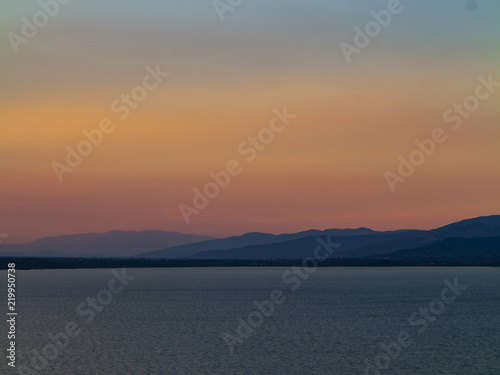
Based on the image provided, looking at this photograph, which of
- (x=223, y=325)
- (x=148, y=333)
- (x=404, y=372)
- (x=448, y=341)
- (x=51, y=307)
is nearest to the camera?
(x=404, y=372)

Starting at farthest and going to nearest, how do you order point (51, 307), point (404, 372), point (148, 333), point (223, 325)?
point (51, 307) → point (223, 325) → point (148, 333) → point (404, 372)

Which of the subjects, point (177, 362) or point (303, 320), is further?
point (303, 320)

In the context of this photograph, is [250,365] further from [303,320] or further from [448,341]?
[303,320]

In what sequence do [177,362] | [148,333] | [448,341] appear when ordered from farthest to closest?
1. [148,333]
2. [448,341]
3. [177,362]

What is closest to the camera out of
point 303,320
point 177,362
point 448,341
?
point 177,362

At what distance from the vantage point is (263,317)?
79938 millimetres

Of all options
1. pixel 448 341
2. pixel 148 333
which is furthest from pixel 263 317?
pixel 448 341

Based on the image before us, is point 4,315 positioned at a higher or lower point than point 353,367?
higher

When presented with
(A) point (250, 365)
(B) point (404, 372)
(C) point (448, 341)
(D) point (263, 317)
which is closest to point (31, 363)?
(A) point (250, 365)

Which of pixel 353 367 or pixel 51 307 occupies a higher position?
pixel 51 307

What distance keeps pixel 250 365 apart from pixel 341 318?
→ 3333 centimetres

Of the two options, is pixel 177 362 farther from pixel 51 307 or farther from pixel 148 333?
pixel 51 307

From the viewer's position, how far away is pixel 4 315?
80250mm

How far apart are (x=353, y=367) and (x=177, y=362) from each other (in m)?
11.3
